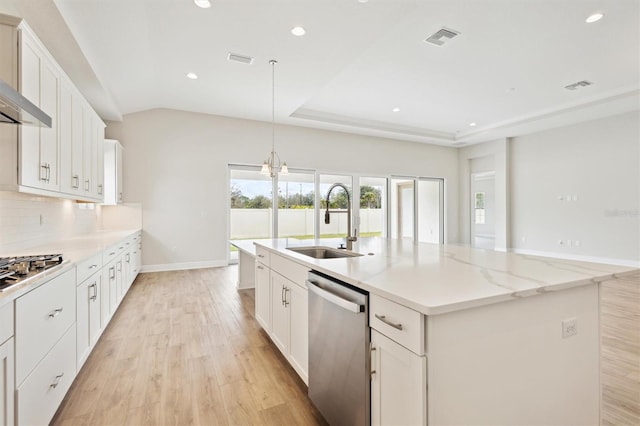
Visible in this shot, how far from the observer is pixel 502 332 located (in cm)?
115

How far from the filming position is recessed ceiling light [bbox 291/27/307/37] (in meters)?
3.28

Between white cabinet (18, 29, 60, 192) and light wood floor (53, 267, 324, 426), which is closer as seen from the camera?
light wood floor (53, 267, 324, 426)

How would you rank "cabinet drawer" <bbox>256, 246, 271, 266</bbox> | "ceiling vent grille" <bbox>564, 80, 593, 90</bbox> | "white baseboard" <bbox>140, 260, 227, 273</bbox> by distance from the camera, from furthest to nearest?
1. "white baseboard" <bbox>140, 260, 227, 273</bbox>
2. "ceiling vent grille" <bbox>564, 80, 593, 90</bbox>
3. "cabinet drawer" <bbox>256, 246, 271, 266</bbox>

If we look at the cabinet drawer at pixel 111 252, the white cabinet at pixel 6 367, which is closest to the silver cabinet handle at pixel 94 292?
the cabinet drawer at pixel 111 252

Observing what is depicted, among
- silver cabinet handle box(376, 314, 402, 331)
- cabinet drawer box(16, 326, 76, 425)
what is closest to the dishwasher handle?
silver cabinet handle box(376, 314, 402, 331)

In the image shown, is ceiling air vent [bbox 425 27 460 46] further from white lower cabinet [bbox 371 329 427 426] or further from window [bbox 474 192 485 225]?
window [bbox 474 192 485 225]

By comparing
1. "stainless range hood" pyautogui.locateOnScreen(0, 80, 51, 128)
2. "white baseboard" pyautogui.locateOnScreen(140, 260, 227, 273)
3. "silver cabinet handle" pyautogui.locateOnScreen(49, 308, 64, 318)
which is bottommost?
"white baseboard" pyautogui.locateOnScreen(140, 260, 227, 273)

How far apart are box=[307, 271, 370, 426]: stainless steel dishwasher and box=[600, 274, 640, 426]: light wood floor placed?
1.17 m

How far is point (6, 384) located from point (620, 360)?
3.70 m

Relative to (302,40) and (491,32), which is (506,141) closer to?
(491,32)

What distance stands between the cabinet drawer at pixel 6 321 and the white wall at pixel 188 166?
196 inches

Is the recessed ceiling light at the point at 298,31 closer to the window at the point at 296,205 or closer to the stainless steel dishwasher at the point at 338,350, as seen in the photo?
the stainless steel dishwasher at the point at 338,350

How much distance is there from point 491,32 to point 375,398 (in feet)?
13.3

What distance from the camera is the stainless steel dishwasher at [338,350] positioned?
1269 millimetres
